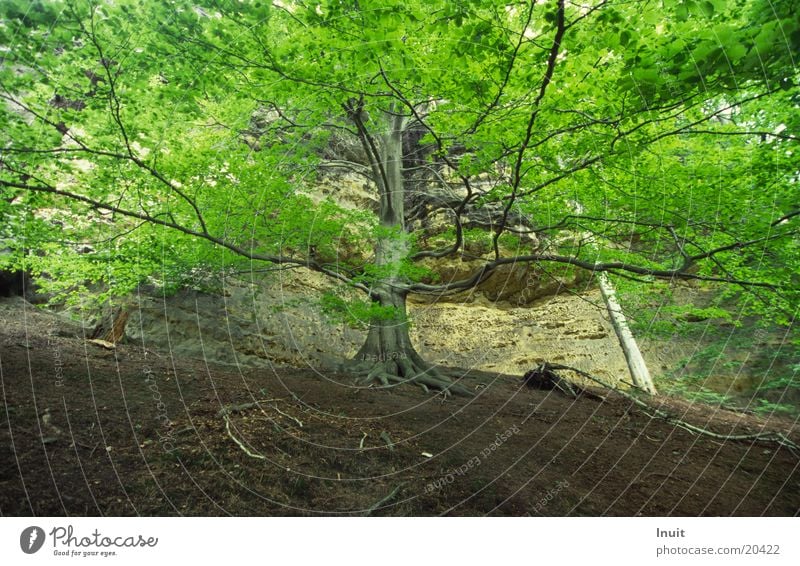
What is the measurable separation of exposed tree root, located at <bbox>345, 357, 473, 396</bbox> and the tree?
109mm

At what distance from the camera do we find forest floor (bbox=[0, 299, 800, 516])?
1845 millimetres

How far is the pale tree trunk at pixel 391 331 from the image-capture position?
17.3ft

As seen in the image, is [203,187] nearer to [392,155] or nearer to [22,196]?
[22,196]

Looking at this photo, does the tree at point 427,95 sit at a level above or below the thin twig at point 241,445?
above

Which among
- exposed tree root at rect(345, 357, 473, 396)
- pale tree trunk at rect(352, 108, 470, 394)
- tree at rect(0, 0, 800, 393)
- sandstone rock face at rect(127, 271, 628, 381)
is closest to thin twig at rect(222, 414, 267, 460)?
tree at rect(0, 0, 800, 393)

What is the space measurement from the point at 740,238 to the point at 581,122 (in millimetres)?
2031

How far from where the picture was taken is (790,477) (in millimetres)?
3137

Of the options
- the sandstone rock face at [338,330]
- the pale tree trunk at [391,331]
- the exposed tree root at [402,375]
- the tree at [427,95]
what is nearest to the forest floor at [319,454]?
the exposed tree root at [402,375]
